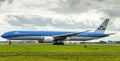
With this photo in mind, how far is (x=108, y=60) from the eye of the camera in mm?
33219

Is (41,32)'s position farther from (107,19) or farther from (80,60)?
(80,60)

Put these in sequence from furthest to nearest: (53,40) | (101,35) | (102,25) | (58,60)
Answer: (102,25), (101,35), (53,40), (58,60)

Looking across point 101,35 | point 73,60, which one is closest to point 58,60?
point 73,60

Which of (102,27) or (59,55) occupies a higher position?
(102,27)

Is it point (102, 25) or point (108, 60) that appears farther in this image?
point (102, 25)

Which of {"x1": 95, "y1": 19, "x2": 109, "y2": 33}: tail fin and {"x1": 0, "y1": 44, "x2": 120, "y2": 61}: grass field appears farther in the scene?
{"x1": 95, "y1": 19, "x2": 109, "y2": 33}: tail fin

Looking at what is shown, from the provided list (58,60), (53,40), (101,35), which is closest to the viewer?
(58,60)

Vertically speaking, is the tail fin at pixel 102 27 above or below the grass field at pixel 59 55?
above

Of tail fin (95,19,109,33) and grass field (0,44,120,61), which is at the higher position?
tail fin (95,19,109,33)

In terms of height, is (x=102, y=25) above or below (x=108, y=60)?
above

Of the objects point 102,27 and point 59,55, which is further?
point 102,27

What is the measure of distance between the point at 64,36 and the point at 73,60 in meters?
64.9

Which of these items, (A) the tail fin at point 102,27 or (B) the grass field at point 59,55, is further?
(A) the tail fin at point 102,27

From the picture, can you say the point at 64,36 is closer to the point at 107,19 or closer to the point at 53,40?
the point at 53,40
